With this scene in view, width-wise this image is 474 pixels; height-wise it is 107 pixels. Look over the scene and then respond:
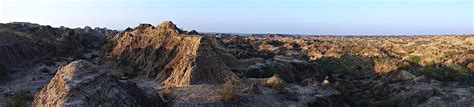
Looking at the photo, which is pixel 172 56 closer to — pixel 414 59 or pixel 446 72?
pixel 446 72

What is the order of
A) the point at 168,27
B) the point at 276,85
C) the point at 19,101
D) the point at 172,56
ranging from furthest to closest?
1. the point at 168,27
2. the point at 172,56
3. the point at 276,85
4. the point at 19,101

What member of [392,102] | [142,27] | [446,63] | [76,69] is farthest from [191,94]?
[142,27]

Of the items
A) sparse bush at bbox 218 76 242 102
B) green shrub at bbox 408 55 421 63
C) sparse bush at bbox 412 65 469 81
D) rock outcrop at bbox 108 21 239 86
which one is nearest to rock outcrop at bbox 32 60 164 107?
sparse bush at bbox 218 76 242 102

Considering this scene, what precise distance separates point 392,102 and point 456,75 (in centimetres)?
847

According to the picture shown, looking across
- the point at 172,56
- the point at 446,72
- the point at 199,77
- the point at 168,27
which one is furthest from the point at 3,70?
the point at 446,72

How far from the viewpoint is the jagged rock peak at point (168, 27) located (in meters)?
45.1

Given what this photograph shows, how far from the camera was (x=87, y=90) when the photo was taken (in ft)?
64.6

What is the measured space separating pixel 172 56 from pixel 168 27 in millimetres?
6557

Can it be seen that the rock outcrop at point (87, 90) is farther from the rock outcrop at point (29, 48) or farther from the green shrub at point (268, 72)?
the rock outcrop at point (29, 48)

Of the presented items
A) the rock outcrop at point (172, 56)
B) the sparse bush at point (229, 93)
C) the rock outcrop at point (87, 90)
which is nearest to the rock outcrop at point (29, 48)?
the rock outcrop at point (172, 56)

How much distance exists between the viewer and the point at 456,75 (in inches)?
1516

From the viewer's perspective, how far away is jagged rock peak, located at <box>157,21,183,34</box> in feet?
148

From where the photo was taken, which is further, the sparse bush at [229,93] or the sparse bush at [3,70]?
the sparse bush at [3,70]

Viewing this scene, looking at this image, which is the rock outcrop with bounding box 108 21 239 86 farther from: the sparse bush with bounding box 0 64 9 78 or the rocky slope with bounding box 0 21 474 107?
the sparse bush with bounding box 0 64 9 78
